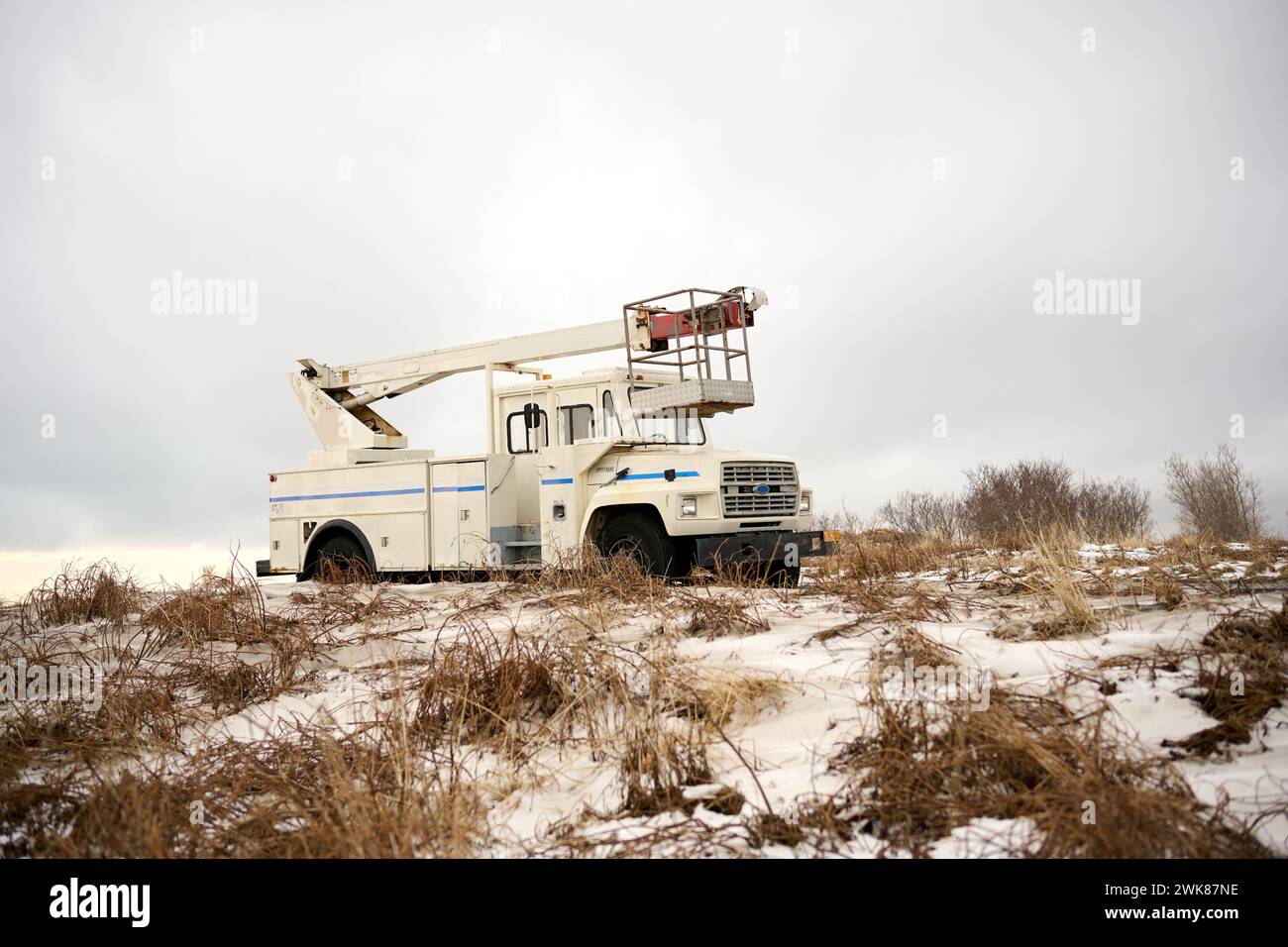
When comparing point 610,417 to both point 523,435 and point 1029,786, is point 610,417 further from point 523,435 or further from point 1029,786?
point 1029,786

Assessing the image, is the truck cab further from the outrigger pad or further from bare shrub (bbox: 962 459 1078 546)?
bare shrub (bbox: 962 459 1078 546)

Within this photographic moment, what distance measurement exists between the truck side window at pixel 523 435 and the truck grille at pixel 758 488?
2.96 m

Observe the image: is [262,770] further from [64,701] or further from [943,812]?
[943,812]

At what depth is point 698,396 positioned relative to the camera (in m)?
11.5

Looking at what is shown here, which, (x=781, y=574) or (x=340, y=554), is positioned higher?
(x=340, y=554)

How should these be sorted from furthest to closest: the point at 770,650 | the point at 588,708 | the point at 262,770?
1. the point at 770,650
2. the point at 588,708
3. the point at 262,770

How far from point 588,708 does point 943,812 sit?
1898 mm

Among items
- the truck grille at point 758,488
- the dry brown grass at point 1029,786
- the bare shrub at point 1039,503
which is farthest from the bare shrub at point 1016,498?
the dry brown grass at point 1029,786

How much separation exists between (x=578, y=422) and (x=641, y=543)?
2.38 meters

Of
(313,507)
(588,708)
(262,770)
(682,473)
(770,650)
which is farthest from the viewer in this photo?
(313,507)

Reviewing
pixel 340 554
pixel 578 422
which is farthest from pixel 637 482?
pixel 340 554

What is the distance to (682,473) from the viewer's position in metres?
11.2

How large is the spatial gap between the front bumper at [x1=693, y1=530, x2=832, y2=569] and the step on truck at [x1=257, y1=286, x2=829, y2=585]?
0.8 inches
